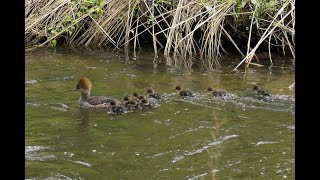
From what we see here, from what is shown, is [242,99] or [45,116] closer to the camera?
[45,116]

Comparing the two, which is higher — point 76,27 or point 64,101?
point 76,27

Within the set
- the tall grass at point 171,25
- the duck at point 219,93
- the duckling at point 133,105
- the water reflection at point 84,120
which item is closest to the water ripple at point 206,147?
the water reflection at point 84,120

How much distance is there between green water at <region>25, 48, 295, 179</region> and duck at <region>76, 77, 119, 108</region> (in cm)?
9

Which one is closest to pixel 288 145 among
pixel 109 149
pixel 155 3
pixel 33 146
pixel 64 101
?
pixel 109 149

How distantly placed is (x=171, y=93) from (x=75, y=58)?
127 inches

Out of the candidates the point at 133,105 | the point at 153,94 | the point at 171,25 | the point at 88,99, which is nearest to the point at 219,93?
the point at 153,94

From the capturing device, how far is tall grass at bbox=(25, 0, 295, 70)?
9734mm

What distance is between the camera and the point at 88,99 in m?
6.70

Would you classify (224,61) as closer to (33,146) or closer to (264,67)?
(264,67)

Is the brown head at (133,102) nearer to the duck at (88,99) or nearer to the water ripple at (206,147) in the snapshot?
the duck at (88,99)

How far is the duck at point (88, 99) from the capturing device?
6.54m

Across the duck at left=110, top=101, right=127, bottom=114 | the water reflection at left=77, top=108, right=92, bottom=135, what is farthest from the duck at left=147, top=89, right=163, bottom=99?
the water reflection at left=77, top=108, right=92, bottom=135

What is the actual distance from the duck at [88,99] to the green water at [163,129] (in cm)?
9

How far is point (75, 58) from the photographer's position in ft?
32.9
